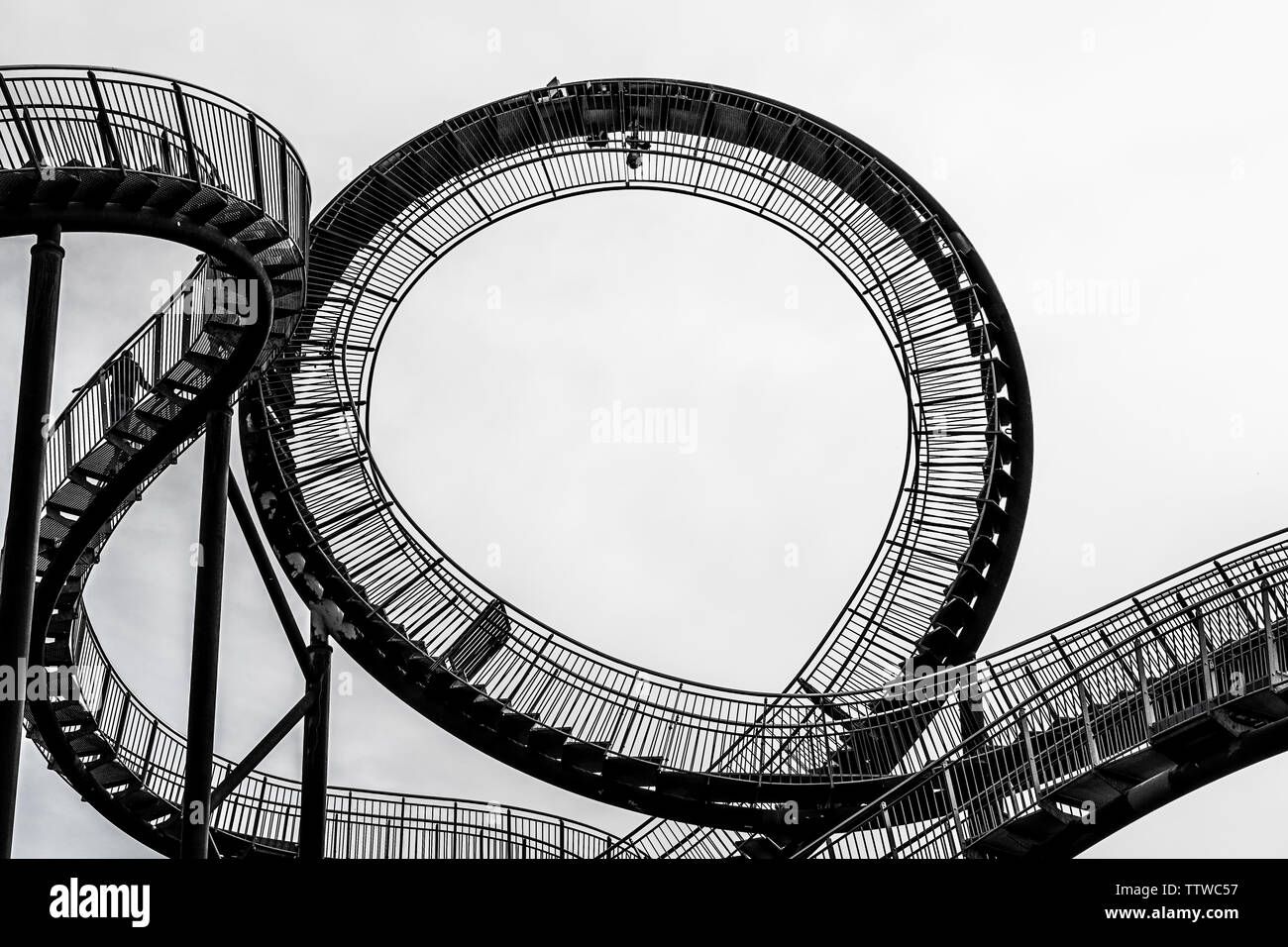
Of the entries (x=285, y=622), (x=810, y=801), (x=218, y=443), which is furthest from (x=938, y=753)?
(x=218, y=443)

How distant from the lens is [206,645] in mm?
12664

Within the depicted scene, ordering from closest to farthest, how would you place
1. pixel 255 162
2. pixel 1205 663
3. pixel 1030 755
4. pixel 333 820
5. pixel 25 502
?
pixel 25 502 → pixel 1205 663 → pixel 1030 755 → pixel 255 162 → pixel 333 820

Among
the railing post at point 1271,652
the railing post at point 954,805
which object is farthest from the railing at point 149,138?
the railing post at point 1271,652

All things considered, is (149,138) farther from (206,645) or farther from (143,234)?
(206,645)

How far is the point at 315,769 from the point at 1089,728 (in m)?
8.18

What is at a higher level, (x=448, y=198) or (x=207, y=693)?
(x=448, y=198)

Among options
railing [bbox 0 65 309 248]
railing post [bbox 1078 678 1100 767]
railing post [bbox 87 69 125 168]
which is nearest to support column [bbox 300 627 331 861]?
railing [bbox 0 65 309 248]

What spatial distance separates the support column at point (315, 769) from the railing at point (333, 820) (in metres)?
1.74

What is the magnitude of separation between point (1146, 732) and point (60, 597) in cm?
1088

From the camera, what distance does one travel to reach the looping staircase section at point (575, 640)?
54.0ft

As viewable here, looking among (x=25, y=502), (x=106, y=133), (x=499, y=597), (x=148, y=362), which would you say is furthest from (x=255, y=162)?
(x=499, y=597)

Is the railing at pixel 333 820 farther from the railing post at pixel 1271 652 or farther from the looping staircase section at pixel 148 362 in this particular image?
the railing post at pixel 1271 652
